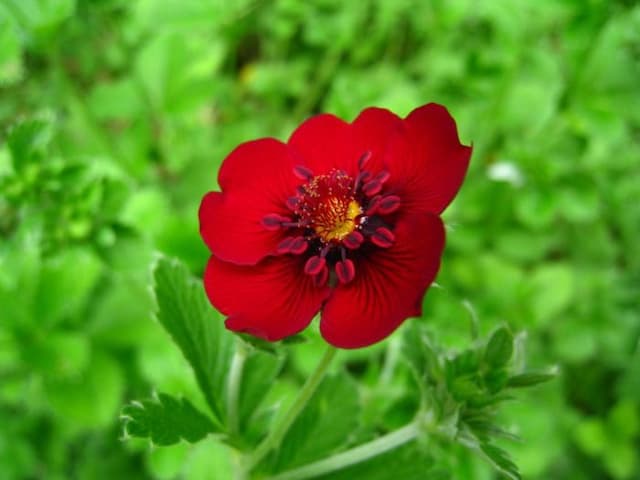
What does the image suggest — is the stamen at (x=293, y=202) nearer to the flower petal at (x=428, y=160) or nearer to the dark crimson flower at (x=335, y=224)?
the dark crimson flower at (x=335, y=224)

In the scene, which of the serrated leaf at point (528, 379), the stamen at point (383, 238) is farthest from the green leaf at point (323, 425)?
the stamen at point (383, 238)

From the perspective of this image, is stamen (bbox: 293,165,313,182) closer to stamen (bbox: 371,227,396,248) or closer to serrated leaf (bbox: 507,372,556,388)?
stamen (bbox: 371,227,396,248)

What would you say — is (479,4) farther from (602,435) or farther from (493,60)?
(602,435)

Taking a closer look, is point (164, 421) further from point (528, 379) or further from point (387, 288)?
point (528, 379)

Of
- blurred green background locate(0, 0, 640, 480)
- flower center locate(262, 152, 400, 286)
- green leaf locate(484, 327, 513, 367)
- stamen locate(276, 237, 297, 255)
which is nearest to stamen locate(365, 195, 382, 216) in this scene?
flower center locate(262, 152, 400, 286)

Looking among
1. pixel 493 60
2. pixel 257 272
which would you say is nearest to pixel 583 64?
→ pixel 493 60

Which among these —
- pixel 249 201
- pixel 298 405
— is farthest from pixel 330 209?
pixel 298 405
